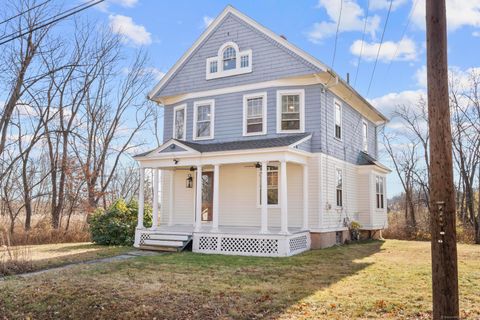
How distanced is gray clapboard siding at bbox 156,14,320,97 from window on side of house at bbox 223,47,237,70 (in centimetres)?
34

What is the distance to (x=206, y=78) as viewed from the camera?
620 inches

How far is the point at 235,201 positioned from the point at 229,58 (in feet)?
18.2

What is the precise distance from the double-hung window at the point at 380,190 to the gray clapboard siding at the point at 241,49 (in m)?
7.18

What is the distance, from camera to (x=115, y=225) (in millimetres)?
15359

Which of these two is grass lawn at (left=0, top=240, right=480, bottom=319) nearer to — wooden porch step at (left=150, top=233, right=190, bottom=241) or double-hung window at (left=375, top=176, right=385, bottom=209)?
wooden porch step at (left=150, top=233, right=190, bottom=241)

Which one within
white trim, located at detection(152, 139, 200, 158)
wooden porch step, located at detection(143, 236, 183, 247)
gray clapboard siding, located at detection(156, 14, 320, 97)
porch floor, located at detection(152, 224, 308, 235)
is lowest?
wooden porch step, located at detection(143, 236, 183, 247)

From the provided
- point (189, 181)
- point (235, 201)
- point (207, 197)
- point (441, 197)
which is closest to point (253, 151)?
point (235, 201)

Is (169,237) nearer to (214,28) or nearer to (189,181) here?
(189,181)

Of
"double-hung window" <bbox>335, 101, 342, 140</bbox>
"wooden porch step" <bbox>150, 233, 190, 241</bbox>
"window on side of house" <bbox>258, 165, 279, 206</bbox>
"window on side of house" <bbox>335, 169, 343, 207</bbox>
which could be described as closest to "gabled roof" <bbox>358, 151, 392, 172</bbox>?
"window on side of house" <bbox>335, 169, 343, 207</bbox>

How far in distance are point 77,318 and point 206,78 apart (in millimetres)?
11081

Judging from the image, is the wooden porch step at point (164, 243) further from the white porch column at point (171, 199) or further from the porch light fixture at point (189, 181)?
the porch light fixture at point (189, 181)

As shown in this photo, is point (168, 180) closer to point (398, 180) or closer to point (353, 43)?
point (353, 43)

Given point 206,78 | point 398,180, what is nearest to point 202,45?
point 206,78

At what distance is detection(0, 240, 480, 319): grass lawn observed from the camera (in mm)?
6062
